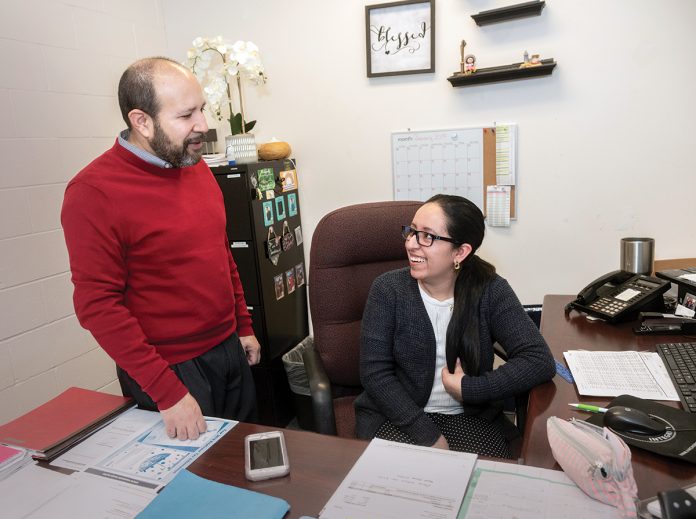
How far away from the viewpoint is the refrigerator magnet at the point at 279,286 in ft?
8.41

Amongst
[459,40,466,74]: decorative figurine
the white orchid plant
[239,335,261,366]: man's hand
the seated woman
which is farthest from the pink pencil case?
the white orchid plant

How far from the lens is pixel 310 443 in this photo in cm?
102

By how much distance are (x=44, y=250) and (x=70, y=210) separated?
122 cm

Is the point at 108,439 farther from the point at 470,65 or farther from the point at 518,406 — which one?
the point at 470,65

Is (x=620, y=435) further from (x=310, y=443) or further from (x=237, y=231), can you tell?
(x=237, y=231)

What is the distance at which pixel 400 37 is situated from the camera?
2.48 metres

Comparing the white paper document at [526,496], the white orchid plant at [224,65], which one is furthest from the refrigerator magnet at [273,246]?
the white paper document at [526,496]

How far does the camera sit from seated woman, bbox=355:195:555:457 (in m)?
1.52

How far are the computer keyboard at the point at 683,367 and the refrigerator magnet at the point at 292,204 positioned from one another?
184cm

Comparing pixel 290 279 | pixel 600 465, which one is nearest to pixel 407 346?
pixel 600 465

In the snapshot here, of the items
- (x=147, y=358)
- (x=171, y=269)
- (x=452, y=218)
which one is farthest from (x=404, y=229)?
(x=147, y=358)

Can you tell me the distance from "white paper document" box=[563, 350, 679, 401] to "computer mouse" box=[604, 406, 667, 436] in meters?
0.19

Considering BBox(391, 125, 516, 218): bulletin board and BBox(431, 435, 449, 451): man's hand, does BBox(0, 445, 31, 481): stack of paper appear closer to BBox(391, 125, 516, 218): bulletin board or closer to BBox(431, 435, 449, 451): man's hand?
BBox(431, 435, 449, 451): man's hand

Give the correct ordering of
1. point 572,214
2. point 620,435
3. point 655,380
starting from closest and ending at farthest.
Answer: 1. point 620,435
2. point 655,380
3. point 572,214
